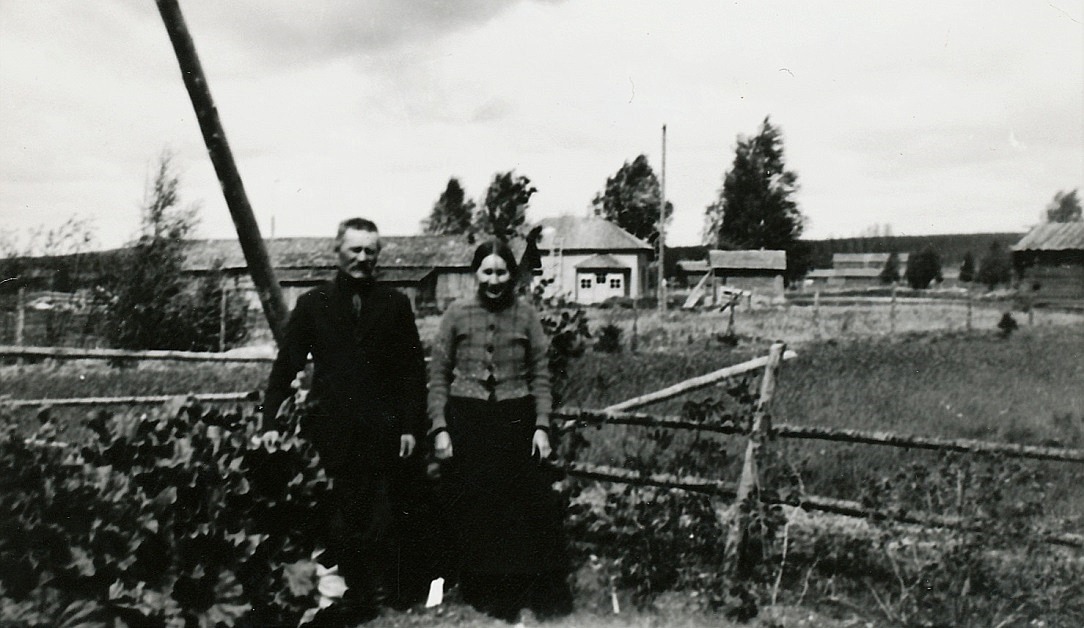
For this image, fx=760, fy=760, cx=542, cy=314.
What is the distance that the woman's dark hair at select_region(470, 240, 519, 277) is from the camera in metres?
3.73

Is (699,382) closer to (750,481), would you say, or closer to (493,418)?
(750,481)

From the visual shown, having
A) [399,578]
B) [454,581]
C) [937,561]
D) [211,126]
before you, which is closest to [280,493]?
[399,578]

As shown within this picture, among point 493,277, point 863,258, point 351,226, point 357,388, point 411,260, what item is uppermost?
point 863,258

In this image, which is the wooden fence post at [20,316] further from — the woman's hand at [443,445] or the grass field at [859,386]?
the woman's hand at [443,445]

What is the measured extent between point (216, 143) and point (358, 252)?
1.06 meters

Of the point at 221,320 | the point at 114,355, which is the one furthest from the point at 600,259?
the point at 114,355

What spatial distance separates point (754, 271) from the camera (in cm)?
5041

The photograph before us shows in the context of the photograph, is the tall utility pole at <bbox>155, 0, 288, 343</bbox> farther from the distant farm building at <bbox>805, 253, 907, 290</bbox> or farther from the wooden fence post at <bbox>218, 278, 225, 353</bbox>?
the distant farm building at <bbox>805, 253, 907, 290</bbox>

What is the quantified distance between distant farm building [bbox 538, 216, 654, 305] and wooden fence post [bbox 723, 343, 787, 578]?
41.0 m

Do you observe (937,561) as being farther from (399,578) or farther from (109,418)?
(109,418)

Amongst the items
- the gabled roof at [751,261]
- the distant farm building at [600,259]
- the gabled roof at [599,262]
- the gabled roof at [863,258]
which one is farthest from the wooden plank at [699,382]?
the gabled roof at [863,258]

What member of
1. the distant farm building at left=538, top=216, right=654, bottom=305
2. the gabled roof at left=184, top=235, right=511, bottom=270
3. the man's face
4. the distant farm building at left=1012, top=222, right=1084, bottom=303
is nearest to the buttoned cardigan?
the man's face

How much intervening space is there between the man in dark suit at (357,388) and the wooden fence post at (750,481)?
5.91ft

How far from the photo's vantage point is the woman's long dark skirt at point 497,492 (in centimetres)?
374
